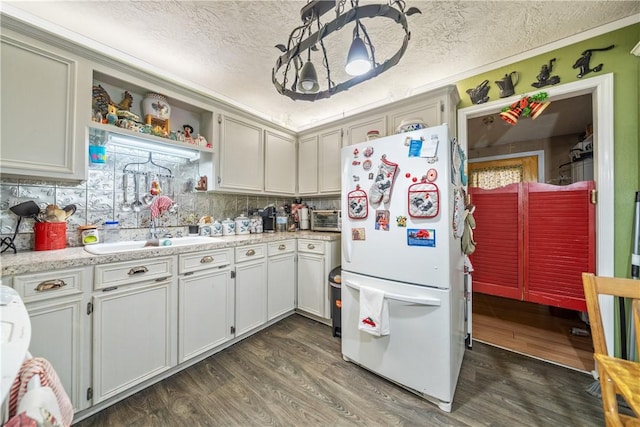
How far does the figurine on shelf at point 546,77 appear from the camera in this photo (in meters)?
1.83

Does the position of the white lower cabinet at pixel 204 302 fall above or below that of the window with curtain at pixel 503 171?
below

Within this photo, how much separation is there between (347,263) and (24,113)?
2.20 metres

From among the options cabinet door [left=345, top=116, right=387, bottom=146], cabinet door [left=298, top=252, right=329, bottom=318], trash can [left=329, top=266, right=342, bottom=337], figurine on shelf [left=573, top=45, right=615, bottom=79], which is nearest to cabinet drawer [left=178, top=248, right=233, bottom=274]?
cabinet door [left=298, top=252, right=329, bottom=318]

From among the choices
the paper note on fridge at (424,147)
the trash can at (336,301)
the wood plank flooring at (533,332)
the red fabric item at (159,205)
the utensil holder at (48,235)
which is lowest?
the wood plank flooring at (533,332)

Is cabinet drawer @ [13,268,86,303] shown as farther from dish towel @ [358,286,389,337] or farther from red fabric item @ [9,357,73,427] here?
dish towel @ [358,286,389,337]

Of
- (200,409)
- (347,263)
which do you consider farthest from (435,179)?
(200,409)

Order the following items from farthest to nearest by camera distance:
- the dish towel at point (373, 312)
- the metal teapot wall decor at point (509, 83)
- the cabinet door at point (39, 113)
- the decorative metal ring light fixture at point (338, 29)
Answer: the metal teapot wall decor at point (509, 83), the dish towel at point (373, 312), the cabinet door at point (39, 113), the decorative metal ring light fixture at point (338, 29)

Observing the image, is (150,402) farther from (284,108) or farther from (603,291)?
(284,108)

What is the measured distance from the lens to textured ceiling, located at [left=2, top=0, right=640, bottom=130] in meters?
1.52

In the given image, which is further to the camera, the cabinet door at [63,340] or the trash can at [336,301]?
the trash can at [336,301]

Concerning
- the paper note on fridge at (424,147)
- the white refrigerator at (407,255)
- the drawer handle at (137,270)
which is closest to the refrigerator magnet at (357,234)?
the white refrigerator at (407,255)

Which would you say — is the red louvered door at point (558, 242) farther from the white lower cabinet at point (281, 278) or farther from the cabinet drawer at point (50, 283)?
the cabinet drawer at point (50, 283)

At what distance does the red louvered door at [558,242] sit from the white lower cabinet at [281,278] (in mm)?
2382

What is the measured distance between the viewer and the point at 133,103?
6.57 feet
